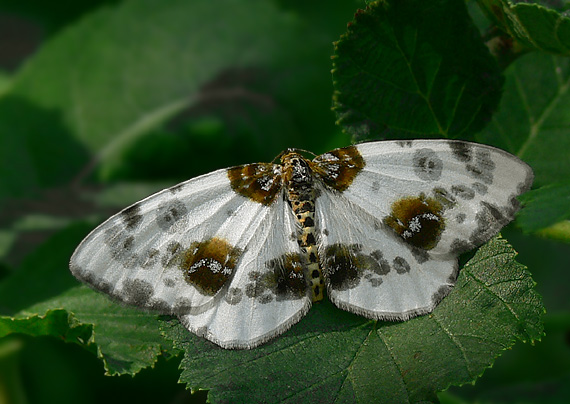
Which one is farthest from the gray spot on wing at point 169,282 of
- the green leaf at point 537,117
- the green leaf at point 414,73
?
the green leaf at point 537,117

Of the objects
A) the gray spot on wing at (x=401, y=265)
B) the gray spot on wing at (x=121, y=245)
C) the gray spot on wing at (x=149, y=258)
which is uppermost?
the gray spot on wing at (x=121, y=245)

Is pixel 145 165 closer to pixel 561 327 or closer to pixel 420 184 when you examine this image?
pixel 420 184

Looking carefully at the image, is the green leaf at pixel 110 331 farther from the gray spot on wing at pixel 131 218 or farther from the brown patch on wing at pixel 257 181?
the brown patch on wing at pixel 257 181

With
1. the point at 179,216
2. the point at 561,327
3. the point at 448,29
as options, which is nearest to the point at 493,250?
the point at 448,29

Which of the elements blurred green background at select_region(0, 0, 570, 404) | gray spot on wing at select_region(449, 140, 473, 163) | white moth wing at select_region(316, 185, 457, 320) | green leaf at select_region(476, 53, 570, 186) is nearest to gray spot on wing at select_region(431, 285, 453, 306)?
white moth wing at select_region(316, 185, 457, 320)

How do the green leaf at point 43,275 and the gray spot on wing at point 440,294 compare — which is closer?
the gray spot on wing at point 440,294

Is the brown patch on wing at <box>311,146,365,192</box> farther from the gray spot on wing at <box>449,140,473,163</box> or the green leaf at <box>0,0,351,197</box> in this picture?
the green leaf at <box>0,0,351,197</box>
